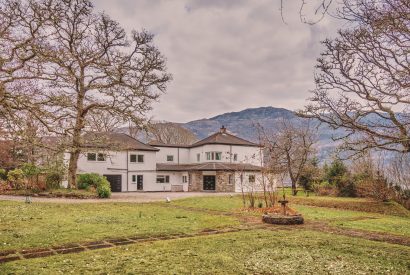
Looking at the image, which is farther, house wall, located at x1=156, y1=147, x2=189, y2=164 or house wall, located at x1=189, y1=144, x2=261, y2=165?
house wall, located at x1=156, y1=147, x2=189, y2=164

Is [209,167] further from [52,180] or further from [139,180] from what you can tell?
[52,180]

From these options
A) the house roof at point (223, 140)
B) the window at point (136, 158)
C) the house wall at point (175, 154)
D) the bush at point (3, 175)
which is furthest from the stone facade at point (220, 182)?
the bush at point (3, 175)

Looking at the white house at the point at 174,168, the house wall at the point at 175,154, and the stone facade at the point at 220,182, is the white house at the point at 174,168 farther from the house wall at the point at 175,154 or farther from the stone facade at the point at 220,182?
the house wall at the point at 175,154

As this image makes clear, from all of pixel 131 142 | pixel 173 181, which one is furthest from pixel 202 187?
pixel 131 142

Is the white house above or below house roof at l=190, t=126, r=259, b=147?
below

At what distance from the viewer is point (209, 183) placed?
Answer: 45.9 metres

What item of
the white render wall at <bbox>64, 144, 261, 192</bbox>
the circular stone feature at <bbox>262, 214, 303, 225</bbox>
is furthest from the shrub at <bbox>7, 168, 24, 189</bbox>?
the circular stone feature at <bbox>262, 214, 303, 225</bbox>

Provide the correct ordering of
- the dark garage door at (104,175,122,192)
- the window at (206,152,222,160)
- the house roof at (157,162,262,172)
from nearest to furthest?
the dark garage door at (104,175,122,192)
the house roof at (157,162,262,172)
the window at (206,152,222,160)

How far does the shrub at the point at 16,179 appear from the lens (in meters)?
28.8

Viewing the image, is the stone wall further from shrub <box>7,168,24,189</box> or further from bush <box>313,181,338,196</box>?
shrub <box>7,168,24,189</box>

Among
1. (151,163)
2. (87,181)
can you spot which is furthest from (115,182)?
(87,181)

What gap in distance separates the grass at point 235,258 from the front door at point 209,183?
117 feet

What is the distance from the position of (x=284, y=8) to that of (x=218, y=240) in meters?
7.94

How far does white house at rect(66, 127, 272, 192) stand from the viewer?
43.3 meters
